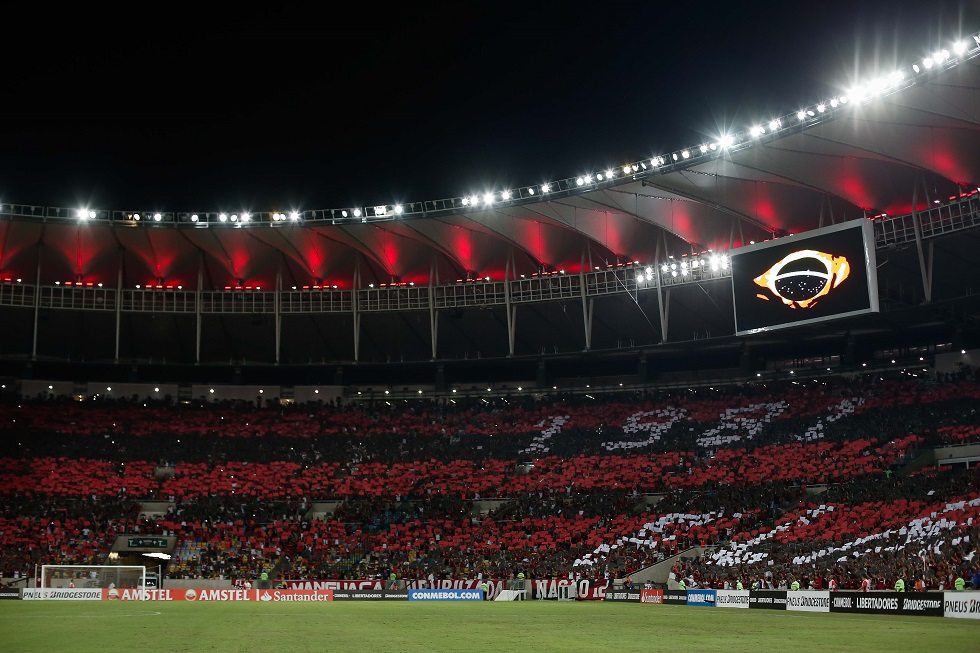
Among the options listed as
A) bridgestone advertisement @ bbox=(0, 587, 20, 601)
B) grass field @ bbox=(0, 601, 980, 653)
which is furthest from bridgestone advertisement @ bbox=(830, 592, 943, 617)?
bridgestone advertisement @ bbox=(0, 587, 20, 601)

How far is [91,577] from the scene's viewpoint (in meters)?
42.2

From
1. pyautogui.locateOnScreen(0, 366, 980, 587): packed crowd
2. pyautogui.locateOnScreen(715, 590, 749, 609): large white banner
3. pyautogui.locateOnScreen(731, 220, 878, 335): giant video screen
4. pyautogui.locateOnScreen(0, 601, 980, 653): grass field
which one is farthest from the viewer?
pyautogui.locateOnScreen(731, 220, 878, 335): giant video screen

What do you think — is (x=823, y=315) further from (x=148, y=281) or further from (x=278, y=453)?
(x=148, y=281)

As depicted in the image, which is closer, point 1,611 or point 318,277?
point 1,611

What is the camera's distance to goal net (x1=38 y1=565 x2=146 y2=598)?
42.1 meters

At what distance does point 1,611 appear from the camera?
94.3ft

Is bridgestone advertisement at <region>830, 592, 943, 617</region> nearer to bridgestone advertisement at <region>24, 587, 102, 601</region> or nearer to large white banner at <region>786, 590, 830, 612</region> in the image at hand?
large white banner at <region>786, 590, 830, 612</region>

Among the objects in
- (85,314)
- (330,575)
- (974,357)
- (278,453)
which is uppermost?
(85,314)

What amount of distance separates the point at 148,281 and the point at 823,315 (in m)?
43.9

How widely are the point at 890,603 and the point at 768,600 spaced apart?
220 inches

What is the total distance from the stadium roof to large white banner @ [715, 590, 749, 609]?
20.8 metres

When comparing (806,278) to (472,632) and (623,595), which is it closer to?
(623,595)

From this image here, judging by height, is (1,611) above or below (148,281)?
below

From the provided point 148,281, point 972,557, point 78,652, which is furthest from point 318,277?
point 78,652
